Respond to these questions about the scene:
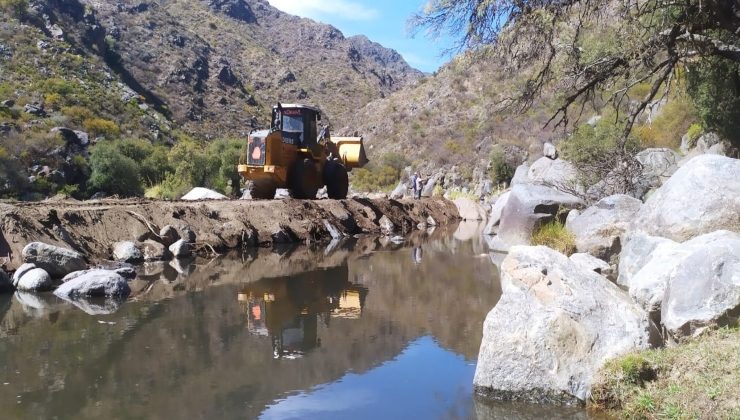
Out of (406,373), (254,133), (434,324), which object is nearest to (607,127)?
(254,133)

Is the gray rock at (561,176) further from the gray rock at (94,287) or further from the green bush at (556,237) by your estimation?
the gray rock at (94,287)

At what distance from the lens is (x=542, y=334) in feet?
17.9

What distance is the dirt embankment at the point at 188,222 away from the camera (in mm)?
11812

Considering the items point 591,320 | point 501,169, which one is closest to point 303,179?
point 591,320

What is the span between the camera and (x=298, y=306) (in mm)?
9461

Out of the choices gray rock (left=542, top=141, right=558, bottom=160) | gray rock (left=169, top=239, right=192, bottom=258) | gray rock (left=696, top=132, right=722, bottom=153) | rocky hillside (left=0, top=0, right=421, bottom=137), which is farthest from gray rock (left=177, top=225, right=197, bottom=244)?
rocky hillside (left=0, top=0, right=421, bottom=137)

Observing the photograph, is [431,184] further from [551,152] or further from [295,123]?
[295,123]

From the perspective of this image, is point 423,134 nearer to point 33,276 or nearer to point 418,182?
point 418,182

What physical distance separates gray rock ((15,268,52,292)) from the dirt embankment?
2.32ft

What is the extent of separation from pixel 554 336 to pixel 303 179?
48.4 feet

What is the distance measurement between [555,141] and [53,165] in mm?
24816

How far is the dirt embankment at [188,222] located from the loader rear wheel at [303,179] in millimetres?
497

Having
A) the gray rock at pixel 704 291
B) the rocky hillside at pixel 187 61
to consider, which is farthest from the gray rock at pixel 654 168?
the rocky hillside at pixel 187 61

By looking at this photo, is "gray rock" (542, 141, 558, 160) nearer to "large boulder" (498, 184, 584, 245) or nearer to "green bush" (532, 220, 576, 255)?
"large boulder" (498, 184, 584, 245)
